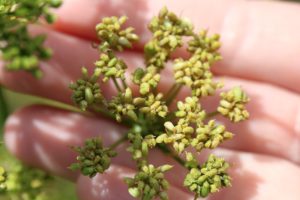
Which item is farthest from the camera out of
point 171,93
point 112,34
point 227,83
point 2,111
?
point 2,111

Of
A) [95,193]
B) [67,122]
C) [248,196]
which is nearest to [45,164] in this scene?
[67,122]

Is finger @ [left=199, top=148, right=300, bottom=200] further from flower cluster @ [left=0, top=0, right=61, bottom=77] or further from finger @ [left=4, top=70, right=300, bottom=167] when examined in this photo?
flower cluster @ [left=0, top=0, right=61, bottom=77]

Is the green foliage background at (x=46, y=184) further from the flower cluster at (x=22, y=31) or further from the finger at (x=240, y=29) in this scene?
the flower cluster at (x=22, y=31)

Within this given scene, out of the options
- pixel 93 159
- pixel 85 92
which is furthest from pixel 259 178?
pixel 85 92

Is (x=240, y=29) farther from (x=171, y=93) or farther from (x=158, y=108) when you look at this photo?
(x=158, y=108)

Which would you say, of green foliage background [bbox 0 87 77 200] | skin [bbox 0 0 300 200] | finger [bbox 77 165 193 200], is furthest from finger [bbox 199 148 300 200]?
green foliage background [bbox 0 87 77 200]

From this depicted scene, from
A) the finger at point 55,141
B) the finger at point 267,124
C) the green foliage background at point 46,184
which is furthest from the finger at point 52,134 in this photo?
the finger at point 267,124
